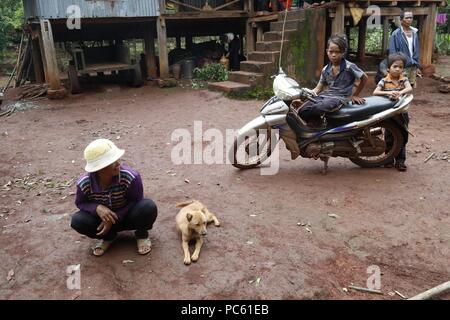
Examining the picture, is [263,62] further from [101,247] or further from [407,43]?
[101,247]

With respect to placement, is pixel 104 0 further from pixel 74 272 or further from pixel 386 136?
pixel 74 272

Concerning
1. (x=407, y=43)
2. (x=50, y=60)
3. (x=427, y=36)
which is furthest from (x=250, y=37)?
(x=407, y=43)

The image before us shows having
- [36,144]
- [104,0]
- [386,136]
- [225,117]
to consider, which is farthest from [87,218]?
[104,0]

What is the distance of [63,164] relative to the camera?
614cm

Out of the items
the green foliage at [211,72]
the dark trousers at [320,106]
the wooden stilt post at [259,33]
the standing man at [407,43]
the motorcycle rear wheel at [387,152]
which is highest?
the wooden stilt post at [259,33]

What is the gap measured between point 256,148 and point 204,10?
28.8 ft

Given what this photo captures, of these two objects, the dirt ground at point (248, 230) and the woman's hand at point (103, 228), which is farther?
the woman's hand at point (103, 228)

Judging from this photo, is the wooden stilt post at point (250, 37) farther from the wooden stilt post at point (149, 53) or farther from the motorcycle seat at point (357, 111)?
the motorcycle seat at point (357, 111)

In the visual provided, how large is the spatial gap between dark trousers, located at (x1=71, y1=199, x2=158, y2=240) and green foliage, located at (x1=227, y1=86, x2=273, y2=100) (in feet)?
22.8

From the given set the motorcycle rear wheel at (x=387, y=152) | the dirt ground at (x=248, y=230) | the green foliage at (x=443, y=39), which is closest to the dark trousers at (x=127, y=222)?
the dirt ground at (x=248, y=230)

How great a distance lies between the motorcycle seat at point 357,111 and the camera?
4887mm

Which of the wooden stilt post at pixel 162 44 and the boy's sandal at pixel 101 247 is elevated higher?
the wooden stilt post at pixel 162 44

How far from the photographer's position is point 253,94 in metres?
10.1

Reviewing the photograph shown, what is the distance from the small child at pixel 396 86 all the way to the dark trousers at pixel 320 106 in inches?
26.8
